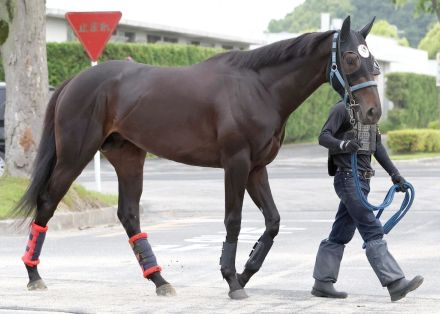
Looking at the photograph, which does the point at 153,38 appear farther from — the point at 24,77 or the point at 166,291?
the point at 166,291

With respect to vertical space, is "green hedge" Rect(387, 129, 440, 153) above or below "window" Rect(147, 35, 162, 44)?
below

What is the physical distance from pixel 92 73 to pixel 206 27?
40529 millimetres

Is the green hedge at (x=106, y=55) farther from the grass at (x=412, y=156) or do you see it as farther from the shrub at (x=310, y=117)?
the shrub at (x=310, y=117)

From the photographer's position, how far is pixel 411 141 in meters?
36.3

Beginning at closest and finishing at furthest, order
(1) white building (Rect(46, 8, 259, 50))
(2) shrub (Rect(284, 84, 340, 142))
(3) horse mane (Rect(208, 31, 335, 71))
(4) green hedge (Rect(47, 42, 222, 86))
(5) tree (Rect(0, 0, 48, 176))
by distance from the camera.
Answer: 1. (3) horse mane (Rect(208, 31, 335, 71))
2. (5) tree (Rect(0, 0, 48, 176))
3. (4) green hedge (Rect(47, 42, 222, 86))
4. (1) white building (Rect(46, 8, 259, 50))
5. (2) shrub (Rect(284, 84, 340, 142))

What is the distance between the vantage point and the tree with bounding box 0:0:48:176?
1597 cm

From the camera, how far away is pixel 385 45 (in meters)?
66.9

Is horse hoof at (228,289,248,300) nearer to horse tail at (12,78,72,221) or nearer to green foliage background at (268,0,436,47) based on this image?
horse tail at (12,78,72,221)

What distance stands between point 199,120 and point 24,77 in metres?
7.89

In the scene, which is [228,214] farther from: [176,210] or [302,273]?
[176,210]

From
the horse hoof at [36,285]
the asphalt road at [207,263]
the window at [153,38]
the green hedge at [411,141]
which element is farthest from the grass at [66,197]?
the window at [153,38]

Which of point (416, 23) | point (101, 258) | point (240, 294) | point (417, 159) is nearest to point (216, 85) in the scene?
point (240, 294)

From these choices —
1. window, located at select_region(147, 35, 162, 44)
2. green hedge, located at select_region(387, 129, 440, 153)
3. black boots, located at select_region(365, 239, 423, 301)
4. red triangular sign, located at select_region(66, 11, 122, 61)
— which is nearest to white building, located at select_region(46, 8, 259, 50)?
window, located at select_region(147, 35, 162, 44)

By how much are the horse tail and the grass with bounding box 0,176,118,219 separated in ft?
17.9
